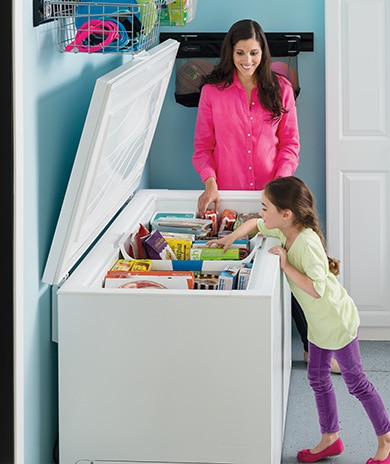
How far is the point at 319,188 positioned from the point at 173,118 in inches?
29.3

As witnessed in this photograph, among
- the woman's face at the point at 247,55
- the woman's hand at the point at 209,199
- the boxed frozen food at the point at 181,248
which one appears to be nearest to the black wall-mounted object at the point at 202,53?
the woman's face at the point at 247,55

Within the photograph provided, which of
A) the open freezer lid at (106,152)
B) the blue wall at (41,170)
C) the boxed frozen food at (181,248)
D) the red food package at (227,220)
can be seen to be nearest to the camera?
the blue wall at (41,170)

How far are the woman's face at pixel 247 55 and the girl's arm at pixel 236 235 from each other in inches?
30.7

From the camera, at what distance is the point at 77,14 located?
2152 millimetres

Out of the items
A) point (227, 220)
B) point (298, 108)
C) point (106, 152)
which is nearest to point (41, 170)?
point (106, 152)

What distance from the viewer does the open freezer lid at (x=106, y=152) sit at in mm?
2115

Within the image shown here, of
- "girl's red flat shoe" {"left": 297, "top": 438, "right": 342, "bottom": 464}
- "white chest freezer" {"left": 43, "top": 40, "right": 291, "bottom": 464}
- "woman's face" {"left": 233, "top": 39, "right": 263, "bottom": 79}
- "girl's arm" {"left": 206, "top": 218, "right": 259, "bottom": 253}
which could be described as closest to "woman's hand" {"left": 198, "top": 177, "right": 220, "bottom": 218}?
"girl's arm" {"left": 206, "top": 218, "right": 259, "bottom": 253}

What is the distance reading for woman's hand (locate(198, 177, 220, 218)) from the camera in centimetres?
345

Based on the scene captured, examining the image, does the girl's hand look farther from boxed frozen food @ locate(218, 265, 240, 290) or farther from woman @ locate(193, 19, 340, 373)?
woman @ locate(193, 19, 340, 373)

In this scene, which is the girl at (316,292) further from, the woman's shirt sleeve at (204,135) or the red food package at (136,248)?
the woman's shirt sleeve at (204,135)

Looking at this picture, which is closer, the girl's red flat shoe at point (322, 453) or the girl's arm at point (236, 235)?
the girl's red flat shoe at point (322, 453)

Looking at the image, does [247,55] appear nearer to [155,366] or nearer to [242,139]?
[242,139]

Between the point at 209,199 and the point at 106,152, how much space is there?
109 cm
